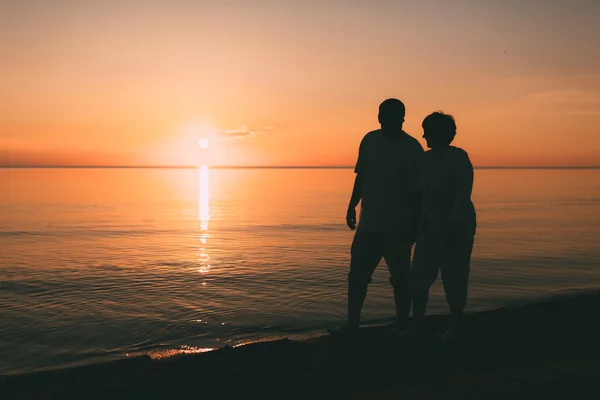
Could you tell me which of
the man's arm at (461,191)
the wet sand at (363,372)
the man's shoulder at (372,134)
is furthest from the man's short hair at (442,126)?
the wet sand at (363,372)

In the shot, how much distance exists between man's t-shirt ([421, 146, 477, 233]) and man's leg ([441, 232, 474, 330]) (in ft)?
0.57

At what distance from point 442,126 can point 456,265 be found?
1588mm

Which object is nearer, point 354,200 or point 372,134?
point 372,134

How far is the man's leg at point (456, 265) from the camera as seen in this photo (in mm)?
5812

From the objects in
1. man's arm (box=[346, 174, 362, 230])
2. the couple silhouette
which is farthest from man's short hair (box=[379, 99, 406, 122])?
man's arm (box=[346, 174, 362, 230])

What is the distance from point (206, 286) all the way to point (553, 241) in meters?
15.9

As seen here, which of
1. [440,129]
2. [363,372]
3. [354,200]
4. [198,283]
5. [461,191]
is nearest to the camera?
[363,372]

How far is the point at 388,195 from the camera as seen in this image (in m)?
5.84

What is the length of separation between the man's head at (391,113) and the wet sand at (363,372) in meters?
2.49

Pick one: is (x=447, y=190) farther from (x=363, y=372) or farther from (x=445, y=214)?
(x=363, y=372)

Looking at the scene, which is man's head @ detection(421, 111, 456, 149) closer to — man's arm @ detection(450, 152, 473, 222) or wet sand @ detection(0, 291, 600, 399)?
man's arm @ detection(450, 152, 473, 222)

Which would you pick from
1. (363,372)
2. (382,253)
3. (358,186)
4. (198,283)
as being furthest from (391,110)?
(198,283)

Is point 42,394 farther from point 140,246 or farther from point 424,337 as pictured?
point 140,246

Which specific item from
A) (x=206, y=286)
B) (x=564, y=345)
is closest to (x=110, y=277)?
(x=206, y=286)
